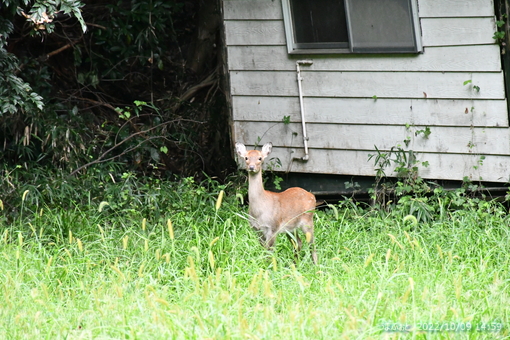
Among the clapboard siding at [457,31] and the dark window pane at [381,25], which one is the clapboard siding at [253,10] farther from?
the clapboard siding at [457,31]

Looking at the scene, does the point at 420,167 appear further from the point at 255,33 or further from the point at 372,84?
the point at 255,33

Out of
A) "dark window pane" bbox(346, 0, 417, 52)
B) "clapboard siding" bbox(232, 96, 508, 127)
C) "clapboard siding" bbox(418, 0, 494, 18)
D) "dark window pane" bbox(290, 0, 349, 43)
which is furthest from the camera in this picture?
"dark window pane" bbox(290, 0, 349, 43)

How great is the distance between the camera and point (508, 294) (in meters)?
4.54

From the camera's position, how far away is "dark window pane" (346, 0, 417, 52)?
6988mm

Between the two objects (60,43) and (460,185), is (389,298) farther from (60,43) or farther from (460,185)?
(60,43)

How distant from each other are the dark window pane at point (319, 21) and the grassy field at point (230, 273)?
6.08 ft

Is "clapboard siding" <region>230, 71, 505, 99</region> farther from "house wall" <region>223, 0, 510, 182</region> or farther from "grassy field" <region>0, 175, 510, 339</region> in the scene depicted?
"grassy field" <region>0, 175, 510, 339</region>

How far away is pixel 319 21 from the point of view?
753 cm

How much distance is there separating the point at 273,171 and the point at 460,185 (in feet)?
7.08

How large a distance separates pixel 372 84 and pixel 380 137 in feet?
1.83

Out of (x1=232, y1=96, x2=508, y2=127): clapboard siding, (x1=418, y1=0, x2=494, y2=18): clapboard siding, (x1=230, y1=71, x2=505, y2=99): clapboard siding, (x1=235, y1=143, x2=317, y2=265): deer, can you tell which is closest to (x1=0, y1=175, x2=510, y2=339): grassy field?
(x1=235, y1=143, x2=317, y2=265): deer

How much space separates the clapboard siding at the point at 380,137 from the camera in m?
6.82

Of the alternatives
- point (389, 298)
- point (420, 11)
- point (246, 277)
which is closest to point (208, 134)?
point (420, 11)
